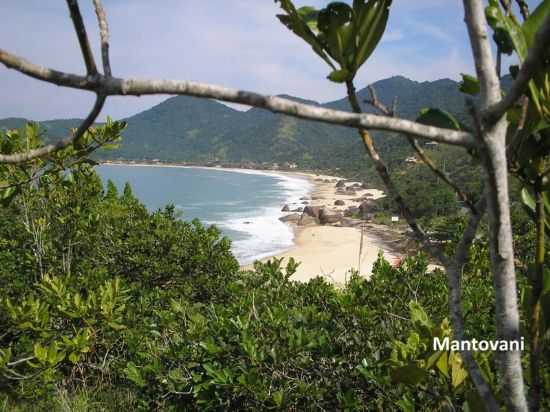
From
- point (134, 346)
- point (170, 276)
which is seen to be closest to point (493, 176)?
point (134, 346)

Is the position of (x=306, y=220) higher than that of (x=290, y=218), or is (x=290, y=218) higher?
(x=306, y=220)

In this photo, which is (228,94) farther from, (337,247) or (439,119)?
(337,247)

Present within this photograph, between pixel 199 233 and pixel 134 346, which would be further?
pixel 199 233

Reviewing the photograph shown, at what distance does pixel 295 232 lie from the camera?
3381 centimetres

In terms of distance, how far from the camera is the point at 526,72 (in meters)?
0.52

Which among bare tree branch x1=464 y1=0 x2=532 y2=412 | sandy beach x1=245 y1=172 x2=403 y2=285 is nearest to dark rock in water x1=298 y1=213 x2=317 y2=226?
sandy beach x1=245 y1=172 x2=403 y2=285

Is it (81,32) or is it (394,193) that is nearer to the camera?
(81,32)

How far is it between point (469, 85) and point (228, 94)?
0.51 metres

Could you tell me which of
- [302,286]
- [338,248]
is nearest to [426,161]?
[302,286]

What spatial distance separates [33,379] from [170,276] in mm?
2260

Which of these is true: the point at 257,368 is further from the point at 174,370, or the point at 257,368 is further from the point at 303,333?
the point at 174,370

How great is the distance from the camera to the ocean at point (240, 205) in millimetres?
30031

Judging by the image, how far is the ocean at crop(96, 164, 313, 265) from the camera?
→ 30.0 metres

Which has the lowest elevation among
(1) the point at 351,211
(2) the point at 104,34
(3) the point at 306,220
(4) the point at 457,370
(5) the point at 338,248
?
(5) the point at 338,248
